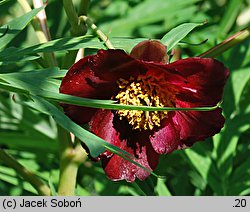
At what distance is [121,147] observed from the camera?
2.97 ft

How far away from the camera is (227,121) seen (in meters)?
1.28

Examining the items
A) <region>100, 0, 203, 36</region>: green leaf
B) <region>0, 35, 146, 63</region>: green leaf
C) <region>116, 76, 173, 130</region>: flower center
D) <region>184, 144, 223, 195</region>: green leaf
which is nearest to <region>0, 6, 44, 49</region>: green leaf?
<region>0, 35, 146, 63</region>: green leaf

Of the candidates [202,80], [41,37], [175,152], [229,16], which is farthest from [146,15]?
[202,80]

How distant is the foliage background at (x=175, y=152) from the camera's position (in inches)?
49.6

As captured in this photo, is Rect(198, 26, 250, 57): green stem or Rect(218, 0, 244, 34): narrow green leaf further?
Rect(218, 0, 244, 34): narrow green leaf

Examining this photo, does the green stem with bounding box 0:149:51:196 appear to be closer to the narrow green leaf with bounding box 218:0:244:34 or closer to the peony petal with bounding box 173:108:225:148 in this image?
the peony petal with bounding box 173:108:225:148

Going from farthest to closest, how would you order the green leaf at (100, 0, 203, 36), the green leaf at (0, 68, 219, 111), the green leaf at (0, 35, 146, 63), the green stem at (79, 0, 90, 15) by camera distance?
the green leaf at (100, 0, 203, 36) < the green stem at (79, 0, 90, 15) < the green leaf at (0, 35, 146, 63) < the green leaf at (0, 68, 219, 111)

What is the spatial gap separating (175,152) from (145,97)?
18.3 inches

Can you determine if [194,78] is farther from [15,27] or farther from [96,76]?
[15,27]

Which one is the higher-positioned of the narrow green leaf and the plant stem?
the plant stem

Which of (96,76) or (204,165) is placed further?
(204,165)

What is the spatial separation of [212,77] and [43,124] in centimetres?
63

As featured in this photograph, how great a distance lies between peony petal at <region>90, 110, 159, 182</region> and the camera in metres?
0.88

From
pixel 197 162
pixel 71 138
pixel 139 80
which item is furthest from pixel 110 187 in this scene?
pixel 139 80
